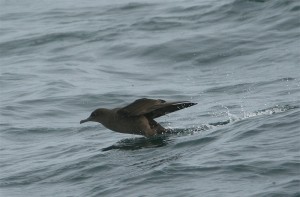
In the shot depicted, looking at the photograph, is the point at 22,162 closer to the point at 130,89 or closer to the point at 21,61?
the point at 130,89

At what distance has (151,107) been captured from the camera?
45.2ft

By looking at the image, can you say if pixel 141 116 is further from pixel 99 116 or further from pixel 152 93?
pixel 152 93

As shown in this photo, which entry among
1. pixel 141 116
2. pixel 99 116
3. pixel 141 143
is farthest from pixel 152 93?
pixel 141 143

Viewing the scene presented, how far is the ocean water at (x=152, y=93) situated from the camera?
11.6 m

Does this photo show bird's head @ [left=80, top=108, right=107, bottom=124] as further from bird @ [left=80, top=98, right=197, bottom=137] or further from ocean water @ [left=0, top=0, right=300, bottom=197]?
ocean water @ [left=0, top=0, right=300, bottom=197]

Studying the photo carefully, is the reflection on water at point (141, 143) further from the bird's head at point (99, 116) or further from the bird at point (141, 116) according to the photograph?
the bird's head at point (99, 116)

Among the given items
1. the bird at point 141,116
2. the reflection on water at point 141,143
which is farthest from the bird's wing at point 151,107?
the reflection on water at point 141,143

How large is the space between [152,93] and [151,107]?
182 inches

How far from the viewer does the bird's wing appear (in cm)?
1371

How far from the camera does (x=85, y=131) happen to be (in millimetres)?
16156

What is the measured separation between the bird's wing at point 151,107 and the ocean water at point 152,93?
14.7 inches

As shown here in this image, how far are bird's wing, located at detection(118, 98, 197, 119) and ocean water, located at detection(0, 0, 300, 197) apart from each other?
1.22 ft

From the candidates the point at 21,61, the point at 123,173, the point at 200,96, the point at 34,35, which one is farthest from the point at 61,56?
the point at 123,173

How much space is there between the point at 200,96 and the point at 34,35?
8.03 metres
